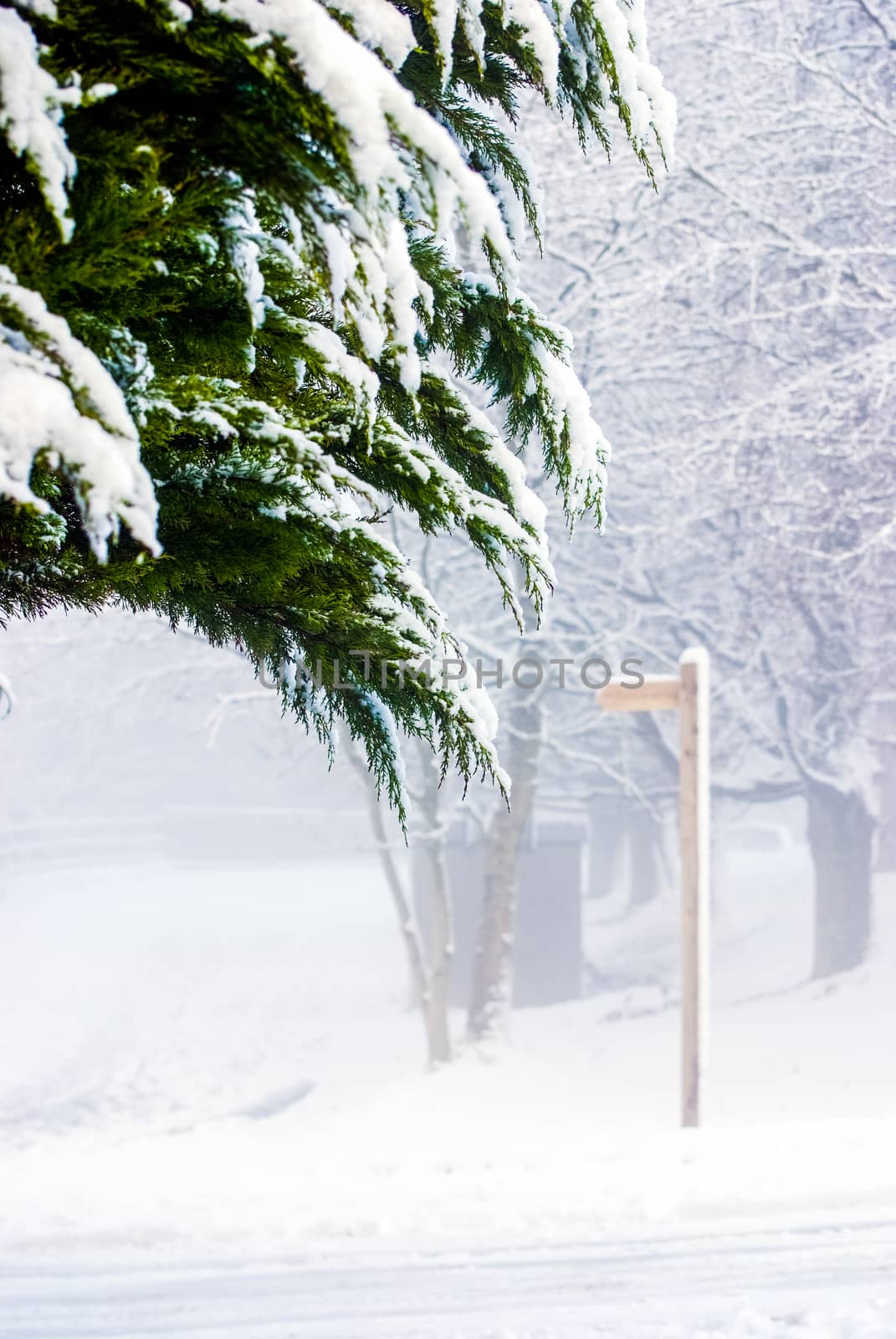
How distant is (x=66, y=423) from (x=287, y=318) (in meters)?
0.70

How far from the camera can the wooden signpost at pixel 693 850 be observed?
23.0 feet

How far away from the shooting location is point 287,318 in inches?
79.0

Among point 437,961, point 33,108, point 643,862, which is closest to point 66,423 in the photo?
point 33,108

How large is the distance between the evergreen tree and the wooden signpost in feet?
15.2

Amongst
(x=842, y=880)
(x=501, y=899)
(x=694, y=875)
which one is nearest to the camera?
(x=694, y=875)

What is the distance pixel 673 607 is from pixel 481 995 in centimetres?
465

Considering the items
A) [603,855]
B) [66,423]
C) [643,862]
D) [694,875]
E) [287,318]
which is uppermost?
[287,318]

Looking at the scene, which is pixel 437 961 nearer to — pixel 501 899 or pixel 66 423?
pixel 501 899

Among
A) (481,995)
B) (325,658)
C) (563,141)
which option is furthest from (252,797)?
(325,658)

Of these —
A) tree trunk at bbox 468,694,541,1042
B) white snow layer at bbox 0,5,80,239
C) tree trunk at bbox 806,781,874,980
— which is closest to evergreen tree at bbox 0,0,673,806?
white snow layer at bbox 0,5,80,239

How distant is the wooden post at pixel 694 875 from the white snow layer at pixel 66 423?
5868 mm

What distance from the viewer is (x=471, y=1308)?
4.27 meters

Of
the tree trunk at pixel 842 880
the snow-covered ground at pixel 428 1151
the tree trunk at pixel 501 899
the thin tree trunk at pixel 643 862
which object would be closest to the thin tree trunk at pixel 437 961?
the tree trunk at pixel 501 899

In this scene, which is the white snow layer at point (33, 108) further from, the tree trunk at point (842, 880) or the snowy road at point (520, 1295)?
the tree trunk at point (842, 880)
